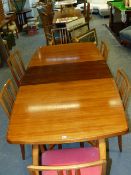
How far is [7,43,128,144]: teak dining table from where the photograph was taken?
134 centimetres

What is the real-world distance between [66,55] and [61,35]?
111cm

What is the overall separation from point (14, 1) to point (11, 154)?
577cm

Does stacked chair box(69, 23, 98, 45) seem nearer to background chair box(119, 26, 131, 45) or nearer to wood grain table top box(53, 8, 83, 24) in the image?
wood grain table top box(53, 8, 83, 24)

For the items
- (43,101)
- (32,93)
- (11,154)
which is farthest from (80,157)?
(11,154)

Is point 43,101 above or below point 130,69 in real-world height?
above

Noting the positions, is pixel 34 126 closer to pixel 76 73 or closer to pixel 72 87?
pixel 72 87

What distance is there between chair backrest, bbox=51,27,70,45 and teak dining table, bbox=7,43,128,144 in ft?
3.83

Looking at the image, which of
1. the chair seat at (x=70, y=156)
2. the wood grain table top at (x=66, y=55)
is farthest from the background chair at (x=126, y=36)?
the chair seat at (x=70, y=156)

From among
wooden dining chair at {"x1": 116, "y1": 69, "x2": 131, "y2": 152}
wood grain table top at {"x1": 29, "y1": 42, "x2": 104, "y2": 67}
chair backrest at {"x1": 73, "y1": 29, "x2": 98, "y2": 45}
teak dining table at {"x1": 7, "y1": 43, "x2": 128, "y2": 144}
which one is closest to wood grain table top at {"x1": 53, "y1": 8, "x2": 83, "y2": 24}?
chair backrest at {"x1": 73, "y1": 29, "x2": 98, "y2": 45}

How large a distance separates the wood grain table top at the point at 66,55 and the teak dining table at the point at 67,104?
0.04 feet

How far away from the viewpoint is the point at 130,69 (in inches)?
146

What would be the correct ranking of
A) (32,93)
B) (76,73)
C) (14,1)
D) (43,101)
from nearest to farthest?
(43,101) < (32,93) < (76,73) < (14,1)

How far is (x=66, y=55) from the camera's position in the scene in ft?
8.26

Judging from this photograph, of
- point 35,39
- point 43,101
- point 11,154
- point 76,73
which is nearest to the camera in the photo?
point 43,101
